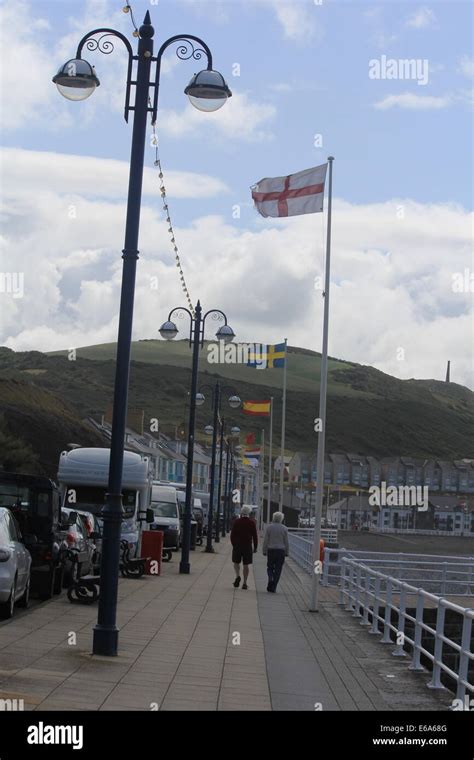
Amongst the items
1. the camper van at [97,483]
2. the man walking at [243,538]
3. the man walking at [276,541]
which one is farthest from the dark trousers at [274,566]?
the camper van at [97,483]

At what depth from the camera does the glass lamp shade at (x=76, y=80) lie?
45.5 ft

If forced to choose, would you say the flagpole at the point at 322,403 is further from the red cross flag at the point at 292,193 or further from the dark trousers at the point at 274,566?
the dark trousers at the point at 274,566

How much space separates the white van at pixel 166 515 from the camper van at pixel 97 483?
8.48 m

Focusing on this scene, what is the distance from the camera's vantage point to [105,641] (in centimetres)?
1349

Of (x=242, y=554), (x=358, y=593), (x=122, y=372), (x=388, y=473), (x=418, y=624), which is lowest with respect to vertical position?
(x=418, y=624)

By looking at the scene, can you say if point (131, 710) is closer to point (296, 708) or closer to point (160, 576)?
point (296, 708)

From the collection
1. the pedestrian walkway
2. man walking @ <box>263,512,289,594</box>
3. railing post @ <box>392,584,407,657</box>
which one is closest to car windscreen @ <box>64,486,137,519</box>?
man walking @ <box>263,512,289,594</box>

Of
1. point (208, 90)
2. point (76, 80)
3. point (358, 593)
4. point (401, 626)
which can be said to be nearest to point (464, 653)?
point (401, 626)

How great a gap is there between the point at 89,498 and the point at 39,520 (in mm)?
9440

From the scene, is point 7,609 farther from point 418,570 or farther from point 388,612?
point 418,570

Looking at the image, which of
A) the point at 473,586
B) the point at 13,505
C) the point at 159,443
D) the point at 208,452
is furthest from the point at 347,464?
the point at 13,505

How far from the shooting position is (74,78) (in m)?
13.9
